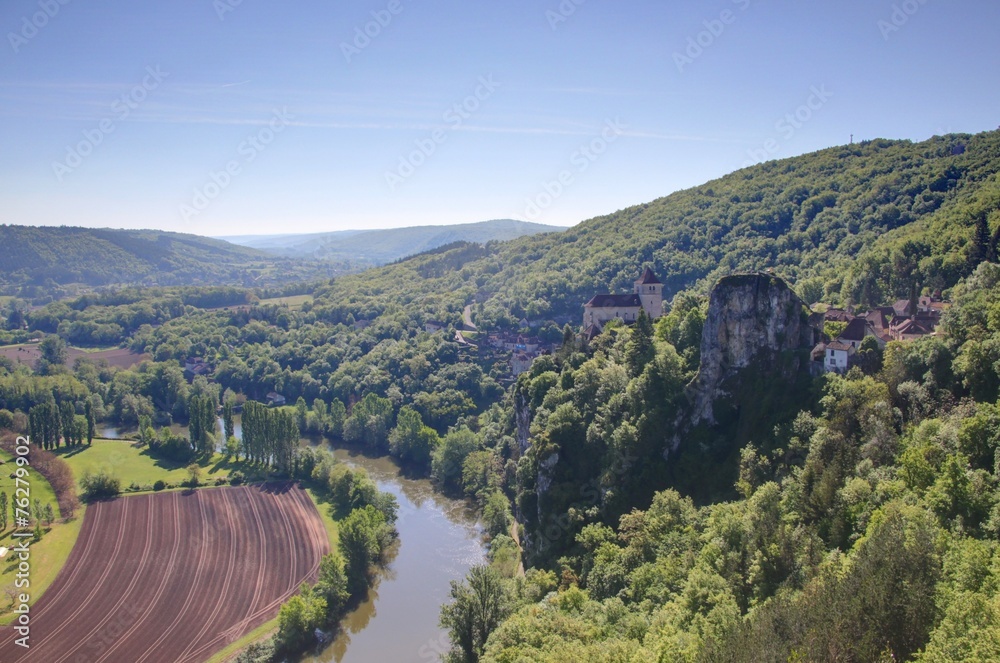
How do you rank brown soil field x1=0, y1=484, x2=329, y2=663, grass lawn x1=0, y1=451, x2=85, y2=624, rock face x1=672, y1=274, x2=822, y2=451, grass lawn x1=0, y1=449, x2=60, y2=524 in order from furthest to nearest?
grass lawn x1=0, y1=449, x2=60, y2=524
grass lawn x1=0, y1=451, x2=85, y2=624
brown soil field x1=0, y1=484, x2=329, y2=663
rock face x1=672, y1=274, x2=822, y2=451

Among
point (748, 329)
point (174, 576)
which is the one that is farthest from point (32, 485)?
point (748, 329)

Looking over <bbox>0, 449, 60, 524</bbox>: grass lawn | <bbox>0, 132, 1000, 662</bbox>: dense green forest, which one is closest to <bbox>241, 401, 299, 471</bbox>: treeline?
<bbox>0, 132, 1000, 662</bbox>: dense green forest

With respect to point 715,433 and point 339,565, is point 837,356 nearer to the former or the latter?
point 715,433

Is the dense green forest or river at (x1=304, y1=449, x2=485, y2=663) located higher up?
the dense green forest

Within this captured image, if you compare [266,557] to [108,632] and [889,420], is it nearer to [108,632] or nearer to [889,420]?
[108,632]

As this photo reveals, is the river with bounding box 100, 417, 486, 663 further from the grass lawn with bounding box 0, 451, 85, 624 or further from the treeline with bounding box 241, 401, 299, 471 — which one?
the grass lawn with bounding box 0, 451, 85, 624

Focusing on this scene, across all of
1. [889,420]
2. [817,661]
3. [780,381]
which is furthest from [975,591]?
[780,381]
